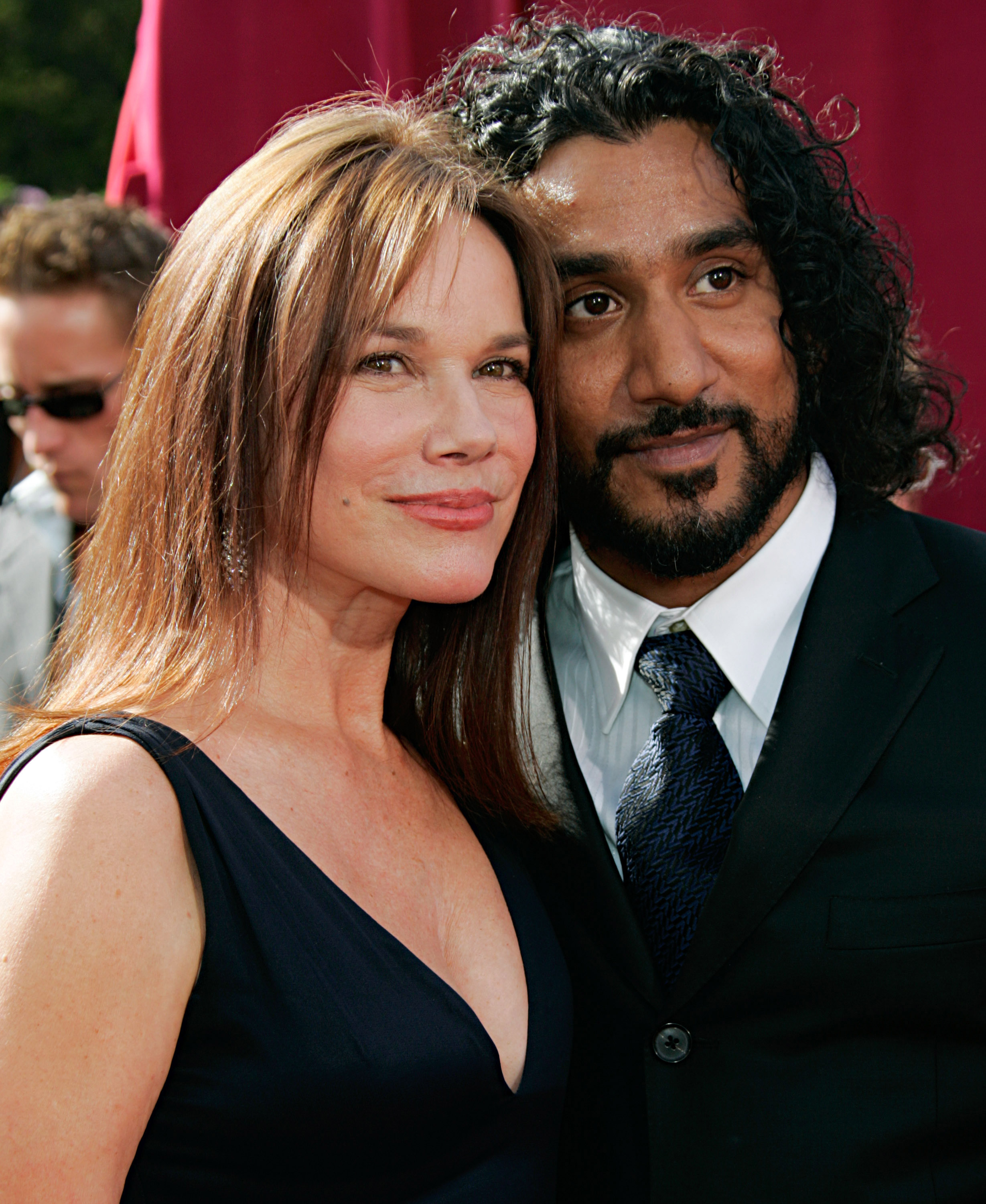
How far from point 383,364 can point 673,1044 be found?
3.08 feet

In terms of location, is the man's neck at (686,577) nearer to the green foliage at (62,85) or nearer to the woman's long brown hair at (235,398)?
the woman's long brown hair at (235,398)

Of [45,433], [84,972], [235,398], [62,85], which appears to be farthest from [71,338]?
[62,85]

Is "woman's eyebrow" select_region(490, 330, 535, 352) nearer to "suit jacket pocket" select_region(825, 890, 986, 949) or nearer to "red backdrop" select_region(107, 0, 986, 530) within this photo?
"suit jacket pocket" select_region(825, 890, 986, 949)

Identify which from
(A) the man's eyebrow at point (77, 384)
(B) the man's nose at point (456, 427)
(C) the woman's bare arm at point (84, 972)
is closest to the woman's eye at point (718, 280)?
(B) the man's nose at point (456, 427)

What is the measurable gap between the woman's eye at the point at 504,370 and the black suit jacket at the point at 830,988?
60 centimetres

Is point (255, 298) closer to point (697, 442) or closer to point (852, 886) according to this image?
point (697, 442)

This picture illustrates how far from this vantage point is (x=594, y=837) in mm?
1678

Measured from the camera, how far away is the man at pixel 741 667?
1521 mm

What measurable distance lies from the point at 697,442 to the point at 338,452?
658 mm

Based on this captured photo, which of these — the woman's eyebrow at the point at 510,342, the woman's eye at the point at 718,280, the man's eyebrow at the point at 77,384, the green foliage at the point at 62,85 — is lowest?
the man's eyebrow at the point at 77,384

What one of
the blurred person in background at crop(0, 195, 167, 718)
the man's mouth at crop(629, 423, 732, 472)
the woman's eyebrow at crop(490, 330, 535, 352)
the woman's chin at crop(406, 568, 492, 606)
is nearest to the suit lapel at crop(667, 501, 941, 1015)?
the man's mouth at crop(629, 423, 732, 472)

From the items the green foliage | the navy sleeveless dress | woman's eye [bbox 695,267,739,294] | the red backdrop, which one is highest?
the green foliage

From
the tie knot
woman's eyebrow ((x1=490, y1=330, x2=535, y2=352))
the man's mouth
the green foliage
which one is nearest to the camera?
woman's eyebrow ((x1=490, y1=330, x2=535, y2=352))

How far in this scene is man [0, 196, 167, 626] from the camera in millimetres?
2826
